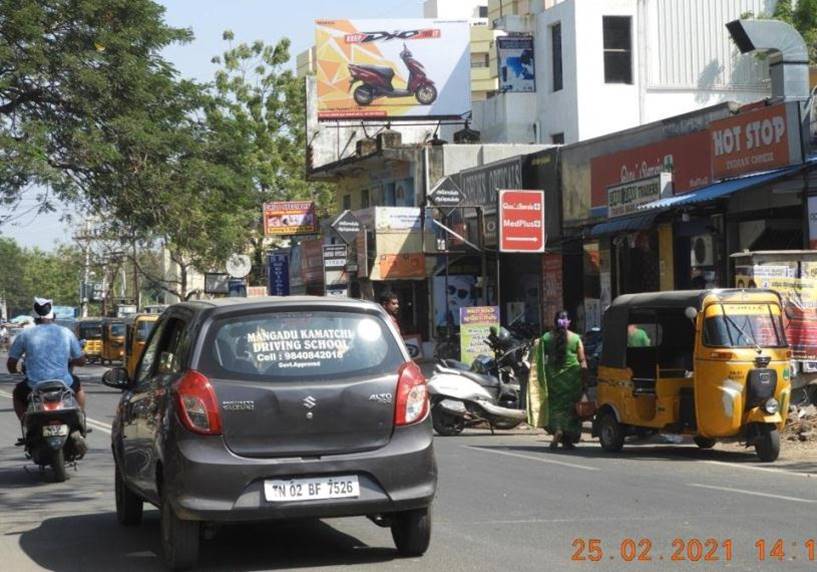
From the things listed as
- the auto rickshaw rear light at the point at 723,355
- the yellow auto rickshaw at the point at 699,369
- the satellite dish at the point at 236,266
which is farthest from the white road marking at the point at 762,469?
the satellite dish at the point at 236,266

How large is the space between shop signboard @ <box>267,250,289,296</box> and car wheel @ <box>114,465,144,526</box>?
38.4 meters

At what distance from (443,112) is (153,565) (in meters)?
36.7

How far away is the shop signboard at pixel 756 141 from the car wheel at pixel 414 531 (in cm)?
1349

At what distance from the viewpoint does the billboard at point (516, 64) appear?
4247cm

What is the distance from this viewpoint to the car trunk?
7613 millimetres

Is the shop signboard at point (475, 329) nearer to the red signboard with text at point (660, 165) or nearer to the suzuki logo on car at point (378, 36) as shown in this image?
the red signboard with text at point (660, 165)

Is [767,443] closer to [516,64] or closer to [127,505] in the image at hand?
[127,505]

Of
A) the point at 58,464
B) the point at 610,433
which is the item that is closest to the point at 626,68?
the point at 610,433

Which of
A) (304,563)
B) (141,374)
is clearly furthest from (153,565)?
(141,374)

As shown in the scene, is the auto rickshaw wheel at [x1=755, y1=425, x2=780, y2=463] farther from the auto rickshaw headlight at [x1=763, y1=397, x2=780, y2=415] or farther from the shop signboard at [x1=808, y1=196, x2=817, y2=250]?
the shop signboard at [x1=808, y1=196, x2=817, y2=250]

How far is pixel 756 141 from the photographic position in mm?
20984

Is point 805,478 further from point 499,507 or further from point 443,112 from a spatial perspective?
point 443,112

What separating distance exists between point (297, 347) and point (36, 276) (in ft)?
435

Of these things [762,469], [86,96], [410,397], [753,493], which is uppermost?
[86,96]
